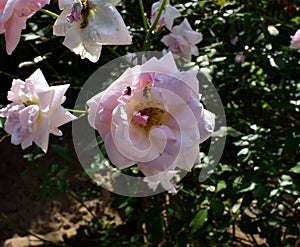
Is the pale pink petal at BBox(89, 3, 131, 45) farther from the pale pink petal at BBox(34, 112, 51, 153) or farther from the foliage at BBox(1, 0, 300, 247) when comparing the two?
the foliage at BBox(1, 0, 300, 247)

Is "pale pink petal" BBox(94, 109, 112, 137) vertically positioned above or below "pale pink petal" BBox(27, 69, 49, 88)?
above

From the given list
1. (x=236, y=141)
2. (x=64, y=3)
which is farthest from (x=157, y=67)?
(x=236, y=141)

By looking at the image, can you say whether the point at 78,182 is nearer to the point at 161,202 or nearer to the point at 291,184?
the point at 161,202

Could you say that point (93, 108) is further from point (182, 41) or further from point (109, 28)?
point (182, 41)

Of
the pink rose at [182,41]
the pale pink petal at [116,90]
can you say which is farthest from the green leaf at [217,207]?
the pale pink petal at [116,90]

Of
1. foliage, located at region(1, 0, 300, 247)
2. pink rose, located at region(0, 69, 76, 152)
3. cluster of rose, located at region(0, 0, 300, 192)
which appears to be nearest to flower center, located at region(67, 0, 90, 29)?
cluster of rose, located at region(0, 0, 300, 192)

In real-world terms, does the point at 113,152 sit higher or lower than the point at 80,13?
lower
